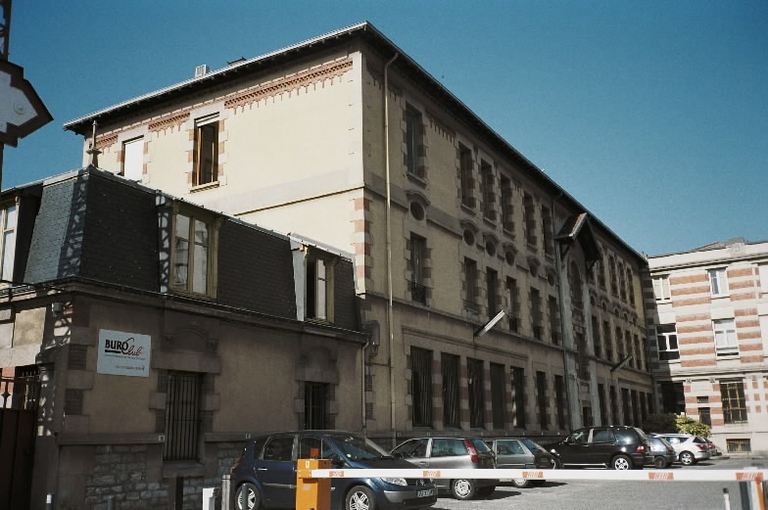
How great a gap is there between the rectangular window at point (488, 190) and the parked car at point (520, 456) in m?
10.7

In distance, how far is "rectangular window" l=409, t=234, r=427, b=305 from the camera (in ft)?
75.6

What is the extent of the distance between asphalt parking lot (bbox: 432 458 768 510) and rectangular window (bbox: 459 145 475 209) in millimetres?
10942

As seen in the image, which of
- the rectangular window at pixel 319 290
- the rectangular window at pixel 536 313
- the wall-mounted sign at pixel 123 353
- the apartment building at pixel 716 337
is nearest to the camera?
the wall-mounted sign at pixel 123 353

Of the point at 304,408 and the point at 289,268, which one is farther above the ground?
the point at 289,268

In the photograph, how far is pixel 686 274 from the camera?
161ft

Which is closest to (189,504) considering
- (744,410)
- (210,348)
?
(210,348)

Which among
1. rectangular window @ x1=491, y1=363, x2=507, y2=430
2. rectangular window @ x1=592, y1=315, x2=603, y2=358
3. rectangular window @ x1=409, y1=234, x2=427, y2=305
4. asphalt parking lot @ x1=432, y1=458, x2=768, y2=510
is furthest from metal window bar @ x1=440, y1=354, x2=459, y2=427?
rectangular window @ x1=592, y1=315, x2=603, y2=358

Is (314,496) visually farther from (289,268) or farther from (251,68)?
(251,68)

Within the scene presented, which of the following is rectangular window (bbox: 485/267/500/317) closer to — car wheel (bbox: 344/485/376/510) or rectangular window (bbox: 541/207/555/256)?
rectangular window (bbox: 541/207/555/256)

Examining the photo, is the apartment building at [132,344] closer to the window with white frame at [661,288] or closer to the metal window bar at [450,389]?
the metal window bar at [450,389]

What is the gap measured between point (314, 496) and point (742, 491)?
366 centimetres

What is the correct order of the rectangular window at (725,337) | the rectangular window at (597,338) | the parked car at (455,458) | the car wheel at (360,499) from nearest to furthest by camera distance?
the car wheel at (360,499), the parked car at (455,458), the rectangular window at (597,338), the rectangular window at (725,337)

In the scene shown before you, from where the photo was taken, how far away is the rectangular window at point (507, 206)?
3092 centimetres

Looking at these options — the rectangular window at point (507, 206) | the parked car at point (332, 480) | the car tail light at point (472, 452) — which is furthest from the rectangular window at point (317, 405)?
the rectangular window at point (507, 206)
